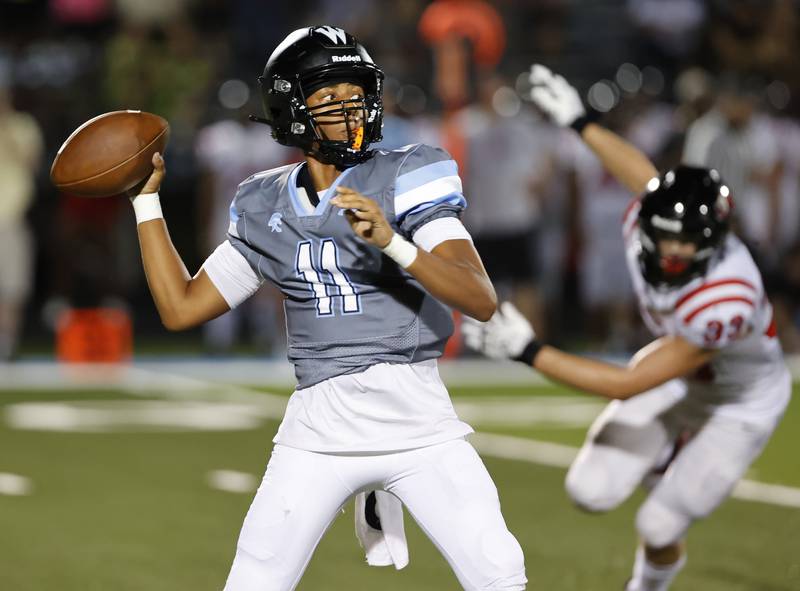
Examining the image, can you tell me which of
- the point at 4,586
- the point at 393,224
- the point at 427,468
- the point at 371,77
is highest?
the point at 371,77

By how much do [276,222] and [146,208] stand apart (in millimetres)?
345

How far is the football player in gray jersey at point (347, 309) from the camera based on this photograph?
3232 millimetres

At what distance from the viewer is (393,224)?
3.36 metres

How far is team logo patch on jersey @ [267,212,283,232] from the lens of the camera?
3.42 meters

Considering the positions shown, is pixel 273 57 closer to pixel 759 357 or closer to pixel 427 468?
pixel 427 468

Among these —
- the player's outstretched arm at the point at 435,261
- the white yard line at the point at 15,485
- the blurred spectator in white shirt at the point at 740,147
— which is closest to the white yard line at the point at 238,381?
the blurred spectator in white shirt at the point at 740,147

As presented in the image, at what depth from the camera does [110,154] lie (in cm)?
355

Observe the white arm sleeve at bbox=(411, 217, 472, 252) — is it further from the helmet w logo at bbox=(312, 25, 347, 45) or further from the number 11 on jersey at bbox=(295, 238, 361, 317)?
the helmet w logo at bbox=(312, 25, 347, 45)

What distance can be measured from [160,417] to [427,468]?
5.40 metres

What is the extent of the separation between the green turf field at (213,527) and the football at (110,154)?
1.64 meters

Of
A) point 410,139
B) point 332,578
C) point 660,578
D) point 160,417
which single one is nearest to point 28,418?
point 160,417

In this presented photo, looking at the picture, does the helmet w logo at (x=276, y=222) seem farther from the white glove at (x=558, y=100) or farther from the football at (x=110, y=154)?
the white glove at (x=558, y=100)

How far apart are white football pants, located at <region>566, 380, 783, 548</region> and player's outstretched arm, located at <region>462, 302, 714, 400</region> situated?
342 millimetres

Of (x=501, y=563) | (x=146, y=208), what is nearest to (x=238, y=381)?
(x=146, y=208)
